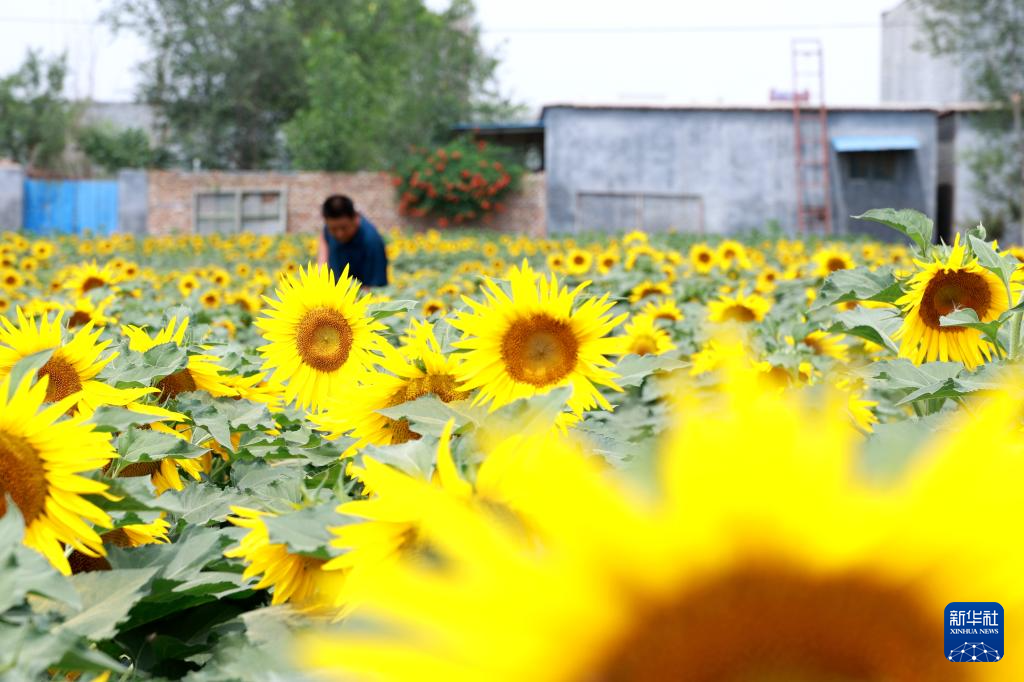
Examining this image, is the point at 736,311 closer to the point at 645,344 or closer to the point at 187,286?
the point at 645,344

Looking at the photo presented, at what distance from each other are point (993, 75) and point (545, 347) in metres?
28.4

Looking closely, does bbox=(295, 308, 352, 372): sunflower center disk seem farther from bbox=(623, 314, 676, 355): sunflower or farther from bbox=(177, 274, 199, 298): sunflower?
bbox=(177, 274, 199, 298): sunflower

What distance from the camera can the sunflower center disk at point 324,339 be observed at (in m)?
1.80

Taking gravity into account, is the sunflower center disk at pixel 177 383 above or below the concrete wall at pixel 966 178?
below

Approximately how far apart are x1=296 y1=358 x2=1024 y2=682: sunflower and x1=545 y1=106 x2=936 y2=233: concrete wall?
2489cm

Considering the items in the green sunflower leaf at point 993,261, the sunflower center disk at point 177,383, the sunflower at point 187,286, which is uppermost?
the sunflower at point 187,286

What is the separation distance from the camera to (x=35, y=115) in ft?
116

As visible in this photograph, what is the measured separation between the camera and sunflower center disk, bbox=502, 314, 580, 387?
1.43 meters

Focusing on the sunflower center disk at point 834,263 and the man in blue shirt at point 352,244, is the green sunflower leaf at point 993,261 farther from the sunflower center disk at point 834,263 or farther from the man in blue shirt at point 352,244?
the man in blue shirt at point 352,244

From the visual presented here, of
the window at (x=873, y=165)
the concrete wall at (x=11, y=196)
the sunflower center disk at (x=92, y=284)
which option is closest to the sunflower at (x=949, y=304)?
the sunflower center disk at (x=92, y=284)

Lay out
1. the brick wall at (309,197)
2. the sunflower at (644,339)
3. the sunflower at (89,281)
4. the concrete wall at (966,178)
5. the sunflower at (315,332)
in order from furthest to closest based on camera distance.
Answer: the concrete wall at (966,178), the brick wall at (309,197), the sunflower at (89,281), the sunflower at (644,339), the sunflower at (315,332)

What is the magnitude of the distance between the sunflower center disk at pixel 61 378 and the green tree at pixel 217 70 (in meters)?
35.0

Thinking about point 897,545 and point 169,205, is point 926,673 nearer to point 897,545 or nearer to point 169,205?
point 897,545

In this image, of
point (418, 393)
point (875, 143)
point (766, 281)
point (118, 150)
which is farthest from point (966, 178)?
point (418, 393)
